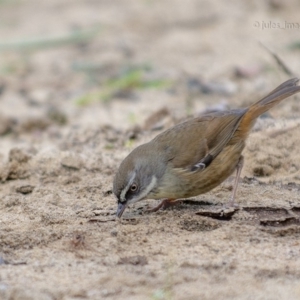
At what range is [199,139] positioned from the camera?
6117mm

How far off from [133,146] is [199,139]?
54.4 inches

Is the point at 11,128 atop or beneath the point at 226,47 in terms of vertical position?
beneath

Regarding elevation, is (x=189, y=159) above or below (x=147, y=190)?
above

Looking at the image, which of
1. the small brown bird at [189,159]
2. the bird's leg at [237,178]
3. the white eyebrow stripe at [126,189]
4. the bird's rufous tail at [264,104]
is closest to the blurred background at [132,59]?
the bird's rufous tail at [264,104]

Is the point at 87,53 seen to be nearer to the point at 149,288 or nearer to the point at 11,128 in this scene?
the point at 11,128

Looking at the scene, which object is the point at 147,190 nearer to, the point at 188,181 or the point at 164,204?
the point at 164,204

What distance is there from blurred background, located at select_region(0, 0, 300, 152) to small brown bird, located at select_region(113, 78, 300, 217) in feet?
6.09

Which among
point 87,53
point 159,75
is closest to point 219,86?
point 159,75

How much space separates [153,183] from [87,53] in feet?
23.5

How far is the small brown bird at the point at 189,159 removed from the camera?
229 inches

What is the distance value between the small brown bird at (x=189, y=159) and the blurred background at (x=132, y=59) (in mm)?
1855

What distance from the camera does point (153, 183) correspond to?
5.88 meters
